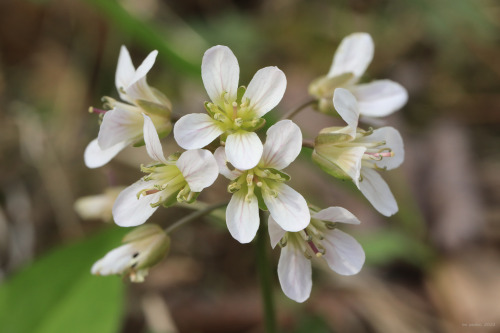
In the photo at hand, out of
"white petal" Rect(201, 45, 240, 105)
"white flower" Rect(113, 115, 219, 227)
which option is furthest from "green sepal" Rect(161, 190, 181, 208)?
"white petal" Rect(201, 45, 240, 105)

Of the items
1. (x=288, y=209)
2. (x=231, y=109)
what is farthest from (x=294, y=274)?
(x=231, y=109)

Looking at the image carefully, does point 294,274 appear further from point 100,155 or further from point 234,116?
point 100,155

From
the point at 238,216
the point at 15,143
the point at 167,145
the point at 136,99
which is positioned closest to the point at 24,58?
the point at 15,143

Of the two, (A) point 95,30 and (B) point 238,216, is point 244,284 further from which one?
(A) point 95,30

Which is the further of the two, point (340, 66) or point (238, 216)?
point (340, 66)

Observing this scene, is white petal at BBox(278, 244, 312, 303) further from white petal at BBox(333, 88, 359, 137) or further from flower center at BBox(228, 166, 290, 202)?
white petal at BBox(333, 88, 359, 137)

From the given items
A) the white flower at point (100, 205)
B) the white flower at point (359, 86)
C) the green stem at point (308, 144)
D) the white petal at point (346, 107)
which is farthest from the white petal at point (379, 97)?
the white flower at point (100, 205)

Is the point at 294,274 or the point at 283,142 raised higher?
the point at 283,142
